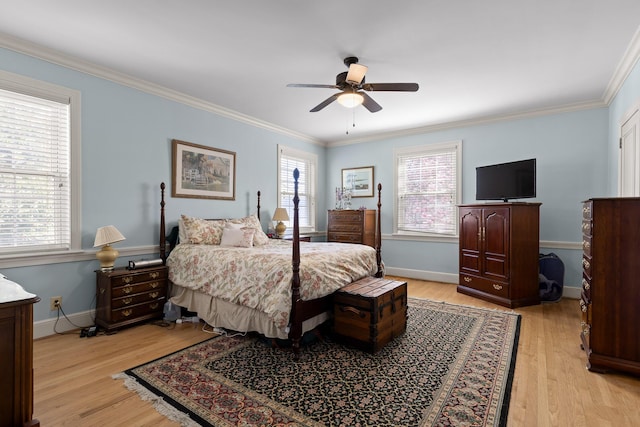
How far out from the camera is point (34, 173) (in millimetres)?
2846

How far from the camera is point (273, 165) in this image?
530 centimetres

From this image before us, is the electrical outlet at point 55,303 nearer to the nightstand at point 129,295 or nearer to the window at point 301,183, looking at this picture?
the nightstand at point 129,295

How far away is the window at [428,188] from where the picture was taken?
5.12 metres

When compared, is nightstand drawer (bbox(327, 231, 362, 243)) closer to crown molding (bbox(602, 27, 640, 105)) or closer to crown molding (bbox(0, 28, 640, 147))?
crown molding (bbox(0, 28, 640, 147))

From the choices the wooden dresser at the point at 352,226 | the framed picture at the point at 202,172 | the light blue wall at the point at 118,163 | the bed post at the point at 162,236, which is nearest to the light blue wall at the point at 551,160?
the wooden dresser at the point at 352,226

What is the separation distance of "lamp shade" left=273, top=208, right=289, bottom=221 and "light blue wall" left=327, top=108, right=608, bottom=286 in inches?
93.1

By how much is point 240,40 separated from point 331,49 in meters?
0.79

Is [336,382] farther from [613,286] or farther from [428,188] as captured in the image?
[428,188]

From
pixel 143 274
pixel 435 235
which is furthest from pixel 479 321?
pixel 143 274

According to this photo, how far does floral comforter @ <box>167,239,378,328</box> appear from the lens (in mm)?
2572

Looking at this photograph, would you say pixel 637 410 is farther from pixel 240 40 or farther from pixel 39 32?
pixel 39 32

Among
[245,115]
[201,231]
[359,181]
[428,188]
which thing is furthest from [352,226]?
[201,231]

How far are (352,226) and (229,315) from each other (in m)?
2.99

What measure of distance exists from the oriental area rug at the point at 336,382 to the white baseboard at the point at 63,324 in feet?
4.23
